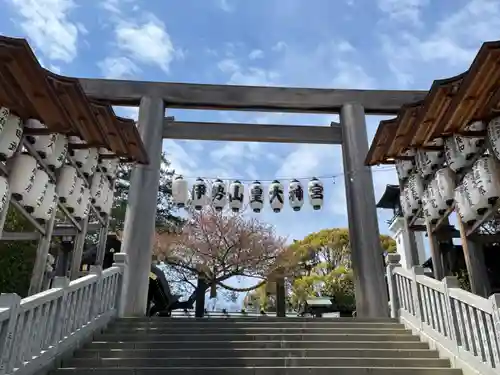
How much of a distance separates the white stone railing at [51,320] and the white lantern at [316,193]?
17.3 ft

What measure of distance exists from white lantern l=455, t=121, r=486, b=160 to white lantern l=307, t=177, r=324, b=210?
4.29 meters

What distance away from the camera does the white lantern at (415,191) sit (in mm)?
7775

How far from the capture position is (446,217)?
720cm

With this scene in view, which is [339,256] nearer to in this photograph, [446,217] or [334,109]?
[334,109]

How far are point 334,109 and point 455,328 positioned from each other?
6.94 meters

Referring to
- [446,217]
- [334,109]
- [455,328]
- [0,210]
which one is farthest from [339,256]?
[0,210]

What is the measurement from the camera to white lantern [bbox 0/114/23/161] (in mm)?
5137

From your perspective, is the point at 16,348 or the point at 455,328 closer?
the point at 16,348

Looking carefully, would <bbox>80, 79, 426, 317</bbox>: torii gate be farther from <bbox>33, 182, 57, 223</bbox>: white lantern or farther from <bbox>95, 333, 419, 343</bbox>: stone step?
<bbox>95, 333, 419, 343</bbox>: stone step

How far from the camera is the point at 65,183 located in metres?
6.73

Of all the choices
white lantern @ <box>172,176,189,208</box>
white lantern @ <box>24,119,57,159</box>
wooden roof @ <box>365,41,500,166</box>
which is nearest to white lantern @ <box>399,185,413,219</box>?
wooden roof @ <box>365,41,500,166</box>

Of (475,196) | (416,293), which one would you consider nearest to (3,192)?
(416,293)

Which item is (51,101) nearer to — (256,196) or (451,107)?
(451,107)

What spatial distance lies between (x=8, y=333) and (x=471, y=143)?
247 inches
